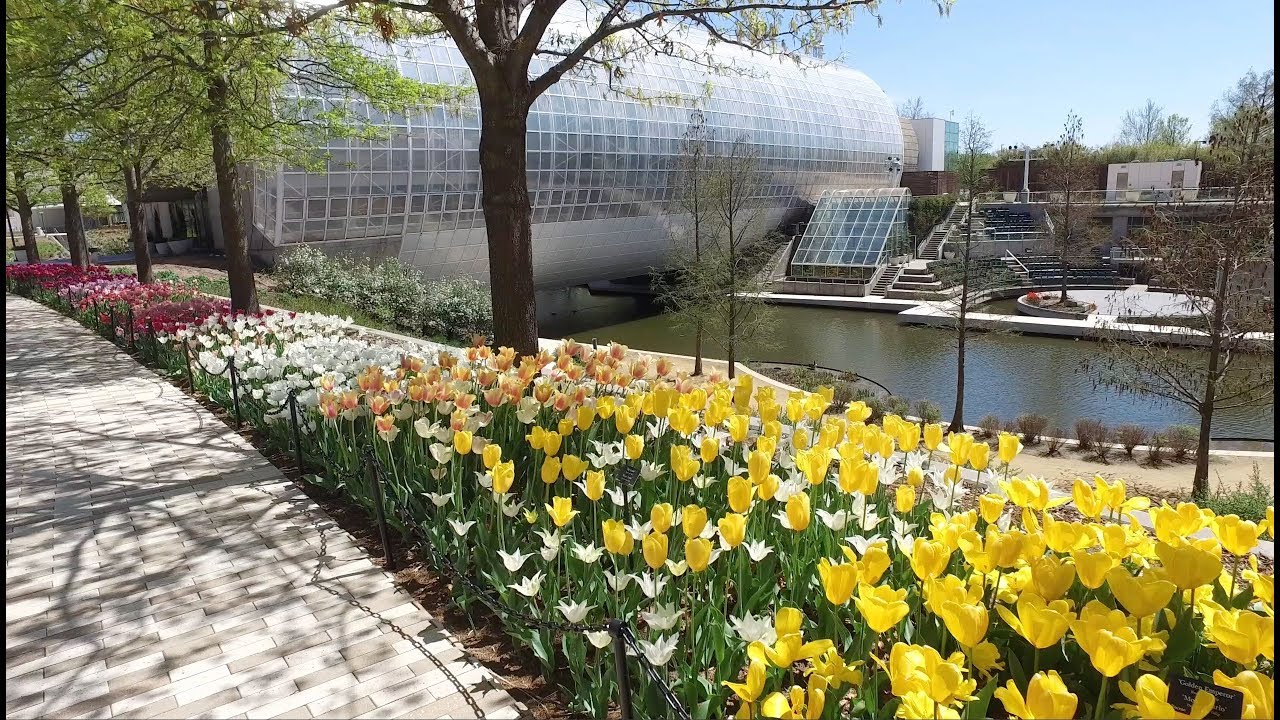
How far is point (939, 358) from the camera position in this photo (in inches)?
851

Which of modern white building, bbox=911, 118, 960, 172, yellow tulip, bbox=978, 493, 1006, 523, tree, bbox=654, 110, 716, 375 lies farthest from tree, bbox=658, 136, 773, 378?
modern white building, bbox=911, 118, 960, 172

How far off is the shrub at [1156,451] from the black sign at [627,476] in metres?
11.4

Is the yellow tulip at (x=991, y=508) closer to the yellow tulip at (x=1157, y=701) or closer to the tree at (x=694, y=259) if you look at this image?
the yellow tulip at (x=1157, y=701)

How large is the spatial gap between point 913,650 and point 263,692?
2938mm

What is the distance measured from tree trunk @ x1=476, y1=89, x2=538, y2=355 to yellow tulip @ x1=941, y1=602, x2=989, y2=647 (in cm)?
586

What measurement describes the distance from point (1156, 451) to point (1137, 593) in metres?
12.1

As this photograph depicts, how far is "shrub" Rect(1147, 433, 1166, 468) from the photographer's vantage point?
39.7 feet

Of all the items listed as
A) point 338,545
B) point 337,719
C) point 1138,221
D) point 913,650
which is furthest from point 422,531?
point 1138,221

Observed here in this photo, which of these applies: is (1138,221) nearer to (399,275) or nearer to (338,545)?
(399,275)

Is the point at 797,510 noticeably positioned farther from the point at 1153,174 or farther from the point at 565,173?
the point at 1153,174

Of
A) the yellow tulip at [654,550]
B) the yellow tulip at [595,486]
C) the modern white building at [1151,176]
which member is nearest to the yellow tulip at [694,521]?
the yellow tulip at [654,550]

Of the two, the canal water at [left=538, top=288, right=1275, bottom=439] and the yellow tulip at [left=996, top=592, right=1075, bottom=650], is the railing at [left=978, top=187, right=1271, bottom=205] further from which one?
the yellow tulip at [left=996, top=592, right=1075, bottom=650]

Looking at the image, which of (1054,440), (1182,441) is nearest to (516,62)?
(1054,440)

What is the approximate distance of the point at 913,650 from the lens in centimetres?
204
